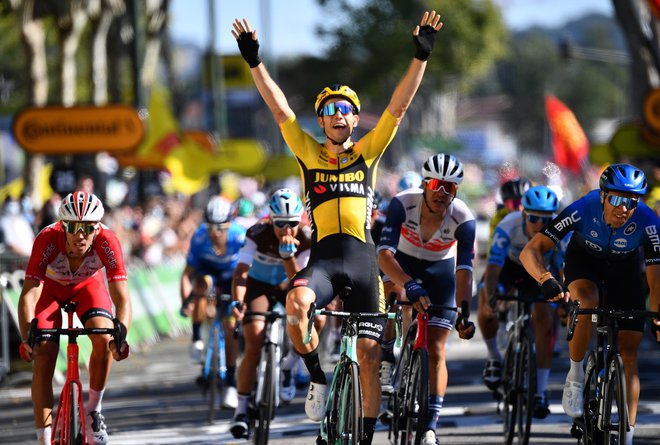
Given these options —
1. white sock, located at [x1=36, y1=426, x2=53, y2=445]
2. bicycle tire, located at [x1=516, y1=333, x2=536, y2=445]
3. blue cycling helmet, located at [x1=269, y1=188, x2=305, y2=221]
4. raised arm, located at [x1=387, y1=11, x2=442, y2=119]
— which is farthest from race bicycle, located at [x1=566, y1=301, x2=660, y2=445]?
white sock, located at [x1=36, y1=426, x2=53, y2=445]

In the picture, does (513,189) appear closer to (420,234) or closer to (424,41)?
(420,234)

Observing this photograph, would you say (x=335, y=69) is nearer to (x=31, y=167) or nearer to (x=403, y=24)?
(x=403, y=24)

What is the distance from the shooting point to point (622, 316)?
27.9 ft

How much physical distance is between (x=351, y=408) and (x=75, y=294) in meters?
2.08

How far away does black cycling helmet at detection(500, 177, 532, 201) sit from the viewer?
41.3 ft

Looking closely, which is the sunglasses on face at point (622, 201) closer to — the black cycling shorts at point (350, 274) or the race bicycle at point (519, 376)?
the black cycling shorts at point (350, 274)

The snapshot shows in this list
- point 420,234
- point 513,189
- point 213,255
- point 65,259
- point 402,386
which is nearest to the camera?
point 65,259

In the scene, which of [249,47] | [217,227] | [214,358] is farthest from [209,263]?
[249,47]

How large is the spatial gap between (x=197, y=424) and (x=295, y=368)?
0.96 m

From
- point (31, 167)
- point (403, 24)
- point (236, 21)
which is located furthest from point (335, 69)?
point (236, 21)

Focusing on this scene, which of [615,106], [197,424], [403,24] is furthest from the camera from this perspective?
[615,106]

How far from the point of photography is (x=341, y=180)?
29.0 ft

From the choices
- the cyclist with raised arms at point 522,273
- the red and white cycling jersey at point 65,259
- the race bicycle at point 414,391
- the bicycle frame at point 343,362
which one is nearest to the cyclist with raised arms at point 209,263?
the cyclist with raised arms at point 522,273

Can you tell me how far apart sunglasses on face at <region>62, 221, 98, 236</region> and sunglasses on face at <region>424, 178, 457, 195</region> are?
Result: 2176 millimetres
